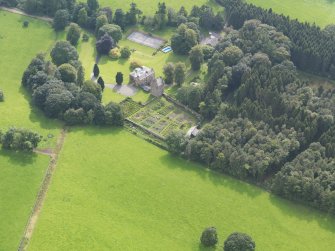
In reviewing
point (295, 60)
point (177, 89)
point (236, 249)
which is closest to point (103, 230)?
point (236, 249)

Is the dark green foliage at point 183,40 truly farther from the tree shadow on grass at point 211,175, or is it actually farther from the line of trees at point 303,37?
the tree shadow on grass at point 211,175

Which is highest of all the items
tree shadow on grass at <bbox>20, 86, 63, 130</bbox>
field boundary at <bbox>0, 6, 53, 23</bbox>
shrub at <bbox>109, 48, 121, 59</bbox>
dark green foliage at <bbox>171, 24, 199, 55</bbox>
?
dark green foliage at <bbox>171, 24, 199, 55</bbox>

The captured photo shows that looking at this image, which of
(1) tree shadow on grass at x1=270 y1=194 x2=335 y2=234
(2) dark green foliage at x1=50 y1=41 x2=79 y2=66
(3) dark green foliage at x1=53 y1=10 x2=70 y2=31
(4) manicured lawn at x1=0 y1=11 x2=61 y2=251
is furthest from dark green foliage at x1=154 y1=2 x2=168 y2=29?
(1) tree shadow on grass at x1=270 y1=194 x2=335 y2=234

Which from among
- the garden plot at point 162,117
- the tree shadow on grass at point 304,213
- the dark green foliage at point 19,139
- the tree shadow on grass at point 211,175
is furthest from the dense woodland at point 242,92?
the dark green foliage at point 19,139

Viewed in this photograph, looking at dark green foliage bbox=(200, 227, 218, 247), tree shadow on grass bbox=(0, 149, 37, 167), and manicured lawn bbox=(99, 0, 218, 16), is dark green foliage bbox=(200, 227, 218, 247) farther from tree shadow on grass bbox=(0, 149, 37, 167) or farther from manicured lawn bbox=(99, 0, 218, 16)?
manicured lawn bbox=(99, 0, 218, 16)

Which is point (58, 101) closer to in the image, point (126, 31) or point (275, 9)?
point (126, 31)

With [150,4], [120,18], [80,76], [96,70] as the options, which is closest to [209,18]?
[150,4]

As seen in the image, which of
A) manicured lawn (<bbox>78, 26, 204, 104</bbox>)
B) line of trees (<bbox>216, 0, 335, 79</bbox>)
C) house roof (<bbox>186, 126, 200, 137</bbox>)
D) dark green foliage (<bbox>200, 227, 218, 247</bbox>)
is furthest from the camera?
manicured lawn (<bbox>78, 26, 204, 104</bbox>)
